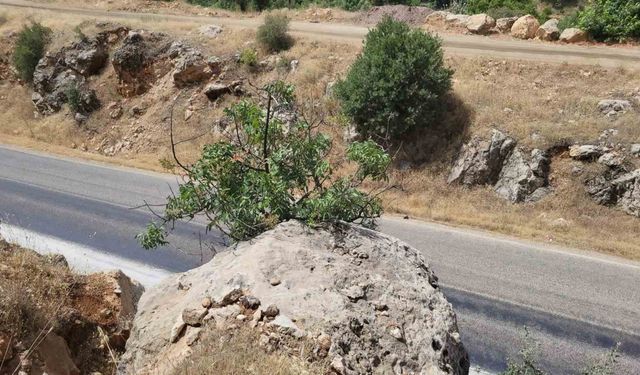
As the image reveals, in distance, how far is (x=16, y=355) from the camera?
4805mm

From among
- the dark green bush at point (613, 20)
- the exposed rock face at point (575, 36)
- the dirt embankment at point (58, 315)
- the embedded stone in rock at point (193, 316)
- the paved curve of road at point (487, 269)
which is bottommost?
the paved curve of road at point (487, 269)

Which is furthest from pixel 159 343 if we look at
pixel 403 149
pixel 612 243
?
pixel 403 149

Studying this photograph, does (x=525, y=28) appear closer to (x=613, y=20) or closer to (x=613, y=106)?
(x=613, y=20)

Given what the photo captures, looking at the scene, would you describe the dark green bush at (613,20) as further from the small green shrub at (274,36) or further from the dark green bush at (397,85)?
the small green shrub at (274,36)

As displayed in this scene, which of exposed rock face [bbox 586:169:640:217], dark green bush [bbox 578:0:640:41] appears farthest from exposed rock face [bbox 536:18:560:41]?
exposed rock face [bbox 586:169:640:217]

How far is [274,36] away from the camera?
74.0 feet

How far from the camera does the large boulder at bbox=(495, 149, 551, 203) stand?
13953 mm

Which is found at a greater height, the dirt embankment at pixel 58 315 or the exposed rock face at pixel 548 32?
the exposed rock face at pixel 548 32

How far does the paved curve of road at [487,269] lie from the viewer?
794 centimetres

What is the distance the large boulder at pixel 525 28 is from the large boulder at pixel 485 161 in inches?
Answer: 336

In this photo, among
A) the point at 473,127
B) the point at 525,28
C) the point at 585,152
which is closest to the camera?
the point at 585,152

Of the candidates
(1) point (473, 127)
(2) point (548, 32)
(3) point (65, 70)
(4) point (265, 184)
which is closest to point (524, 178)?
(1) point (473, 127)

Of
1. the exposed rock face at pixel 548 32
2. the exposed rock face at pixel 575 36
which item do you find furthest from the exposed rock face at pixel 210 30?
the exposed rock face at pixel 575 36

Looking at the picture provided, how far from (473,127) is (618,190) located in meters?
4.13
